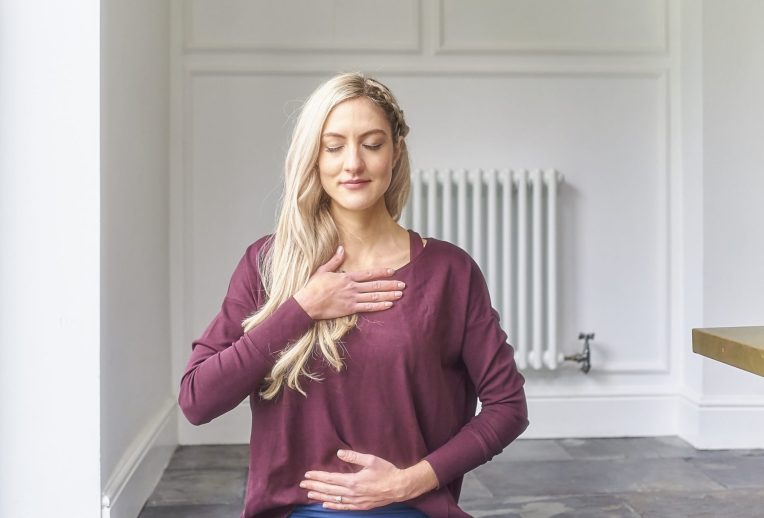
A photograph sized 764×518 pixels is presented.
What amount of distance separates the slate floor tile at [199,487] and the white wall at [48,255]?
1.96 feet

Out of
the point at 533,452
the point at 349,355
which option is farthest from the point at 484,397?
the point at 533,452

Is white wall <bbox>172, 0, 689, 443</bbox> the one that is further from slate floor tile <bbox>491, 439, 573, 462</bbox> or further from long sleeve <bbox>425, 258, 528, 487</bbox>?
long sleeve <bbox>425, 258, 528, 487</bbox>

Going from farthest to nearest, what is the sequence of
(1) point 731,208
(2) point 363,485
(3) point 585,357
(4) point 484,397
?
(3) point 585,357
(1) point 731,208
(4) point 484,397
(2) point 363,485

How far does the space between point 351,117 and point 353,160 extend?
0.06 metres

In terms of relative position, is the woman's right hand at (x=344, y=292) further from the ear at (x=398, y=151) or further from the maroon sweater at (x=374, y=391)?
the ear at (x=398, y=151)

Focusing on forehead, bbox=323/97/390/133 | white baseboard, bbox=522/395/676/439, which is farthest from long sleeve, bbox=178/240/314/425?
white baseboard, bbox=522/395/676/439

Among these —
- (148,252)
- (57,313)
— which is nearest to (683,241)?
(148,252)

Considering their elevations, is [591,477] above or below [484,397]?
below

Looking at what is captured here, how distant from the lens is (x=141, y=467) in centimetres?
246

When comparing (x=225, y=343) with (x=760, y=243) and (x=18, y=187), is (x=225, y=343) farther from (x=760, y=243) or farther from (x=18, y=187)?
(x=760, y=243)

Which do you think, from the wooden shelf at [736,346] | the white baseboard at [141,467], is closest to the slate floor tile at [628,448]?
A: the white baseboard at [141,467]

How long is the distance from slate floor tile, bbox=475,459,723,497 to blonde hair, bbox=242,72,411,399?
1.54m

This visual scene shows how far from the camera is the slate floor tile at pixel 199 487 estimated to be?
2521mm

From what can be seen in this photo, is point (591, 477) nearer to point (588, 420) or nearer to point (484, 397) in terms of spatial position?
point (588, 420)
